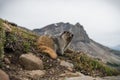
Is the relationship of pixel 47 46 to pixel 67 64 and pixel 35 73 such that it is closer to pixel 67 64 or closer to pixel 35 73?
pixel 67 64

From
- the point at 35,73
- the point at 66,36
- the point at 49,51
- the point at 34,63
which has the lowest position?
the point at 35,73

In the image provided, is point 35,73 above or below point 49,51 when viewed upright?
below

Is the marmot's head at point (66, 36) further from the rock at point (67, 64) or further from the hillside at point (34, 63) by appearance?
the rock at point (67, 64)

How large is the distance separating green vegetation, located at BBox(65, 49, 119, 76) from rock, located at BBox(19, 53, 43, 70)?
3807 mm

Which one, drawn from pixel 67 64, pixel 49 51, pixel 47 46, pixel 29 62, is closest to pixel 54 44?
pixel 47 46

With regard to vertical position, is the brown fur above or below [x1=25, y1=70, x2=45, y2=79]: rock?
above

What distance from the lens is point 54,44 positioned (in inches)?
957

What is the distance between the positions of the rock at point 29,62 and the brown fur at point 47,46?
8.16 feet

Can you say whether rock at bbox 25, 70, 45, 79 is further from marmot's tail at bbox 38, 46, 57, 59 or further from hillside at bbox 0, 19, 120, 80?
marmot's tail at bbox 38, 46, 57, 59

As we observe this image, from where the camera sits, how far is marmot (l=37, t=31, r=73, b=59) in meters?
23.6

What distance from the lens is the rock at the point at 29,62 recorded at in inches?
797

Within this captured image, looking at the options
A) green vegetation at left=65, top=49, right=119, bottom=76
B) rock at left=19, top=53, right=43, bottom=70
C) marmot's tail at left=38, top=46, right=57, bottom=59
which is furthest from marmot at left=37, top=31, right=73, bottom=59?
rock at left=19, top=53, right=43, bottom=70

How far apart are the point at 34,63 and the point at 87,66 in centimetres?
573

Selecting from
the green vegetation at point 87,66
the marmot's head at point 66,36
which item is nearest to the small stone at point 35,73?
the green vegetation at point 87,66
